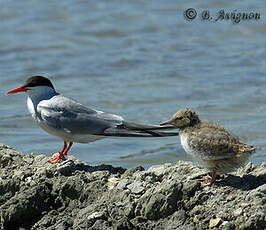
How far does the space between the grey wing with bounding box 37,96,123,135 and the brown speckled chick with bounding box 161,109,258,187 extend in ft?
4.46

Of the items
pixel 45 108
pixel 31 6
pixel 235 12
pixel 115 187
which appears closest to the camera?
pixel 115 187

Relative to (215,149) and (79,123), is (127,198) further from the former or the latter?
(79,123)

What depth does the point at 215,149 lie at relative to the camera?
5.32 metres

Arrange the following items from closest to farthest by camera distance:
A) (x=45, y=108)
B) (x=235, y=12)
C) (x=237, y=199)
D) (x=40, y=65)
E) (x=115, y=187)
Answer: (x=237, y=199)
(x=115, y=187)
(x=45, y=108)
(x=40, y=65)
(x=235, y=12)

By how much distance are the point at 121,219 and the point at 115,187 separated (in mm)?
456

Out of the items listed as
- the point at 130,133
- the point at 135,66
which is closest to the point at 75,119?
the point at 130,133

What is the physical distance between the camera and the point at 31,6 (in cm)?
1622

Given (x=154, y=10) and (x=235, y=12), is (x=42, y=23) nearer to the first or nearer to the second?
(x=154, y=10)

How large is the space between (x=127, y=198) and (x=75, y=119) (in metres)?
1.63

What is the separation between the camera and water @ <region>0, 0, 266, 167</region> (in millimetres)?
8570

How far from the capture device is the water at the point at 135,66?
8.57 meters

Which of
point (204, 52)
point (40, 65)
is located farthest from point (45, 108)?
point (204, 52)

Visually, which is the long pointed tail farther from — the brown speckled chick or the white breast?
the brown speckled chick

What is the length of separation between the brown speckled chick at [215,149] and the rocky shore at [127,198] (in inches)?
6.3
